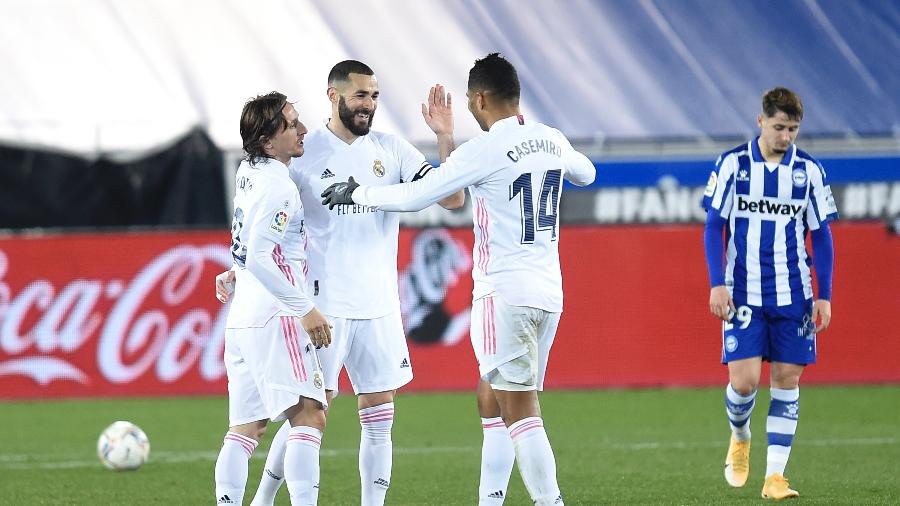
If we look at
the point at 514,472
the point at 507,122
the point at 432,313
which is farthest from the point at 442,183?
the point at 432,313

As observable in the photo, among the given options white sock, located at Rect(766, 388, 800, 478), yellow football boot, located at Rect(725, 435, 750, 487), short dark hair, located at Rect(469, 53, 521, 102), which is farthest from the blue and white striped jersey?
short dark hair, located at Rect(469, 53, 521, 102)

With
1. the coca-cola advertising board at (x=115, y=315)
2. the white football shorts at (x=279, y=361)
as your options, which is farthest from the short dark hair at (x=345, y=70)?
the coca-cola advertising board at (x=115, y=315)

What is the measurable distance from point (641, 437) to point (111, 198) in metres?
7.26

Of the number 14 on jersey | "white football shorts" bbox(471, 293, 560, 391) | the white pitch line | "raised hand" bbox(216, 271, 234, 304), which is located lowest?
the white pitch line

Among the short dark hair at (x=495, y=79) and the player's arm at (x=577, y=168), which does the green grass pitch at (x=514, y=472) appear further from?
the short dark hair at (x=495, y=79)

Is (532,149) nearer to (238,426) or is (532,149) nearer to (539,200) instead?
(539,200)

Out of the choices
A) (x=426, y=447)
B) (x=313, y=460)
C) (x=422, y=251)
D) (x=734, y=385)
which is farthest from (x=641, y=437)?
(x=313, y=460)

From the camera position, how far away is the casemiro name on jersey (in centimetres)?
580

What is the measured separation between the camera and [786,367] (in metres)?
7.35

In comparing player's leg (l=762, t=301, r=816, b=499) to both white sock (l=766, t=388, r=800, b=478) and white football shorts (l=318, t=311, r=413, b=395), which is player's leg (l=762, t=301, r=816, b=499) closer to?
white sock (l=766, t=388, r=800, b=478)

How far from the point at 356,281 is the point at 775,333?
2341 mm

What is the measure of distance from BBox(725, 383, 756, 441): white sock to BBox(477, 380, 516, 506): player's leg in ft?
5.95

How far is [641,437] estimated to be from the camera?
10234 millimetres

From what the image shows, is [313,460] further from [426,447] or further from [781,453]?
[426,447]
